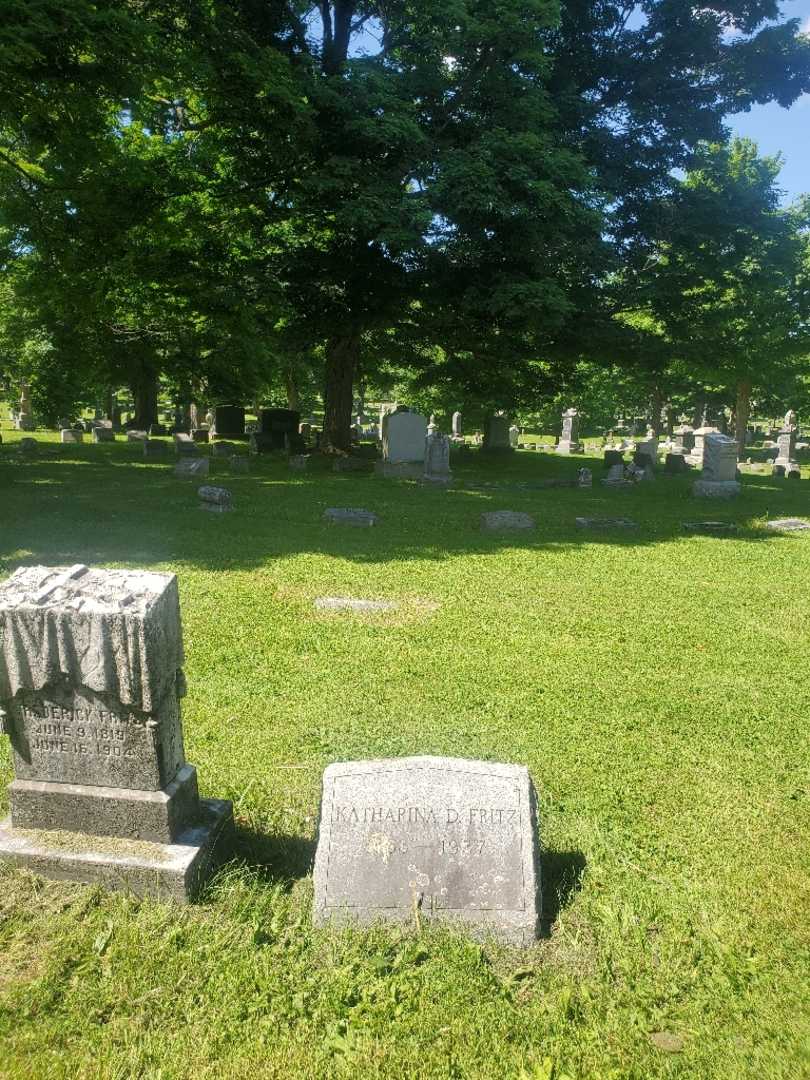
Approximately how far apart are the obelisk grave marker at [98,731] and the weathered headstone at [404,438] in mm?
17303

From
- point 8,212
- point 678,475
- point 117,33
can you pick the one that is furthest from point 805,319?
point 8,212

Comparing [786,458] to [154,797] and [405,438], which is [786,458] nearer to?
[405,438]

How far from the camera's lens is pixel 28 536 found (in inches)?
419

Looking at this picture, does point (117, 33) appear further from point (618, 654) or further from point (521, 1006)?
point (521, 1006)

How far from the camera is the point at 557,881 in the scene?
364 centimetres

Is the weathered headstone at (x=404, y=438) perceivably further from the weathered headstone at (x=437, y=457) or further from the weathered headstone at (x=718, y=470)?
the weathered headstone at (x=718, y=470)

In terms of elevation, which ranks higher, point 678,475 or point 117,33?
point 117,33

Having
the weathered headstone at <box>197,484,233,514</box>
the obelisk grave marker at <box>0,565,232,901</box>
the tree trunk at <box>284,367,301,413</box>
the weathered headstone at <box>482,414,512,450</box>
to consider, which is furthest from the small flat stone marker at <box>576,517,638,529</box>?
the tree trunk at <box>284,367,301,413</box>

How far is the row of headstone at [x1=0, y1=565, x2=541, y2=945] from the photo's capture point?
10.8 feet

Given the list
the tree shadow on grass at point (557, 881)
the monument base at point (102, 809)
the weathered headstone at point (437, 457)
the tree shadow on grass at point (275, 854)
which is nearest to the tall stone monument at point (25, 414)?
the weathered headstone at point (437, 457)

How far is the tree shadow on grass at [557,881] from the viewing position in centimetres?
341

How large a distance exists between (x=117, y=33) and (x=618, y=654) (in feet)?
38.8

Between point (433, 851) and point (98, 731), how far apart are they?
1722mm

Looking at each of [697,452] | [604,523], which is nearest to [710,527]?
[604,523]
